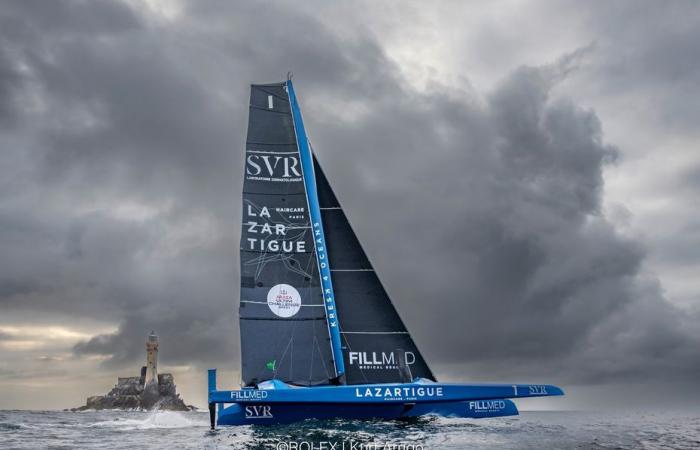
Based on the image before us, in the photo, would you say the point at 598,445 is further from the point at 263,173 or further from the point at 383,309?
the point at 263,173

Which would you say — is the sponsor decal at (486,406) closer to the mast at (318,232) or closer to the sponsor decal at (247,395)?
the mast at (318,232)

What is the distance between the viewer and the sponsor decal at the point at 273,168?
22500 mm

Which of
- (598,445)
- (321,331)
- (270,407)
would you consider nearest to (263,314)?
(321,331)

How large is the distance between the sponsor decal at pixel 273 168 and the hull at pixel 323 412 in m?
7.52

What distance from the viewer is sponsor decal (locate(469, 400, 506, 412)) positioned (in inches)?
810

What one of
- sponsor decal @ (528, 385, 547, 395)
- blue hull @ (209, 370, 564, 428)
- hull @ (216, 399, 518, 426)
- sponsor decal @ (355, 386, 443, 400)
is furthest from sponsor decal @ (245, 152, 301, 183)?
sponsor decal @ (528, 385, 547, 395)

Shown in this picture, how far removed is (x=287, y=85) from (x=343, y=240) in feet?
19.6

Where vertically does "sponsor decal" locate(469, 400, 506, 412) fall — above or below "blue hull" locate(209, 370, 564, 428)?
below

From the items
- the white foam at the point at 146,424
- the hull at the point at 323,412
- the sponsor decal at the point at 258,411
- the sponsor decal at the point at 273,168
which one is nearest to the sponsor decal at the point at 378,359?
the hull at the point at 323,412

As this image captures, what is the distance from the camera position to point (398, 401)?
18.7 metres

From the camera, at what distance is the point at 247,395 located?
1845cm

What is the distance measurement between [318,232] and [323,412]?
6084 millimetres

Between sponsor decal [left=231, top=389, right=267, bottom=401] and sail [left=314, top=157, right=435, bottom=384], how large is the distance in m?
3.68

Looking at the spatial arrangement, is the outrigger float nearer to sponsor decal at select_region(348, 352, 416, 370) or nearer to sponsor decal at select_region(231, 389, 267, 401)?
sponsor decal at select_region(348, 352, 416, 370)
